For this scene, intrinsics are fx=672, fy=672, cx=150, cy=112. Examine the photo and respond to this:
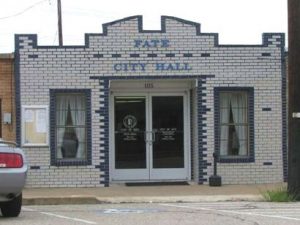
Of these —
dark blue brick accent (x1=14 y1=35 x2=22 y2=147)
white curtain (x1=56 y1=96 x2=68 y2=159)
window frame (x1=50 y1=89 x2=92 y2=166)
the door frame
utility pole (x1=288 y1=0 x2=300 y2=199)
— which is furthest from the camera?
the door frame

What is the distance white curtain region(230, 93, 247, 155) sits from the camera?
17016 millimetres

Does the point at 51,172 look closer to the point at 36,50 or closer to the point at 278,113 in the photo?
the point at 36,50

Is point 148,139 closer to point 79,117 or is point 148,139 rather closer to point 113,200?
point 79,117

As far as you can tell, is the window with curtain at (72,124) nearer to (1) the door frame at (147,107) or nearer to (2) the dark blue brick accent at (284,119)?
(1) the door frame at (147,107)

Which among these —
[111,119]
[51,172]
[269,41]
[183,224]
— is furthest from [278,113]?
[183,224]

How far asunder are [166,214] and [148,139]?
18.5 ft

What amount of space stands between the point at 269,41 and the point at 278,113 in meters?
1.81

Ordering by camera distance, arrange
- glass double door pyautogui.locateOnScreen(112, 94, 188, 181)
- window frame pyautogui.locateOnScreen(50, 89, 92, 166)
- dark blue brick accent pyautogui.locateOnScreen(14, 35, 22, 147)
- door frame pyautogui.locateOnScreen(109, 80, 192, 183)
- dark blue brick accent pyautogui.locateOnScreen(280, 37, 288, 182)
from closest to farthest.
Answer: dark blue brick accent pyautogui.locateOnScreen(14, 35, 22, 147)
window frame pyautogui.locateOnScreen(50, 89, 92, 166)
dark blue brick accent pyautogui.locateOnScreen(280, 37, 288, 182)
door frame pyautogui.locateOnScreen(109, 80, 192, 183)
glass double door pyautogui.locateOnScreen(112, 94, 188, 181)

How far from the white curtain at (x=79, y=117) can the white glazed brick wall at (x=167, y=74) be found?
398 millimetres

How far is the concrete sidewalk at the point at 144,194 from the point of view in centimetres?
1389

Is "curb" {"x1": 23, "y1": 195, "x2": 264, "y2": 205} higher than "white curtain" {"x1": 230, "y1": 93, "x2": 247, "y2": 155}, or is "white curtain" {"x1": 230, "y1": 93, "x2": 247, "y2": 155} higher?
"white curtain" {"x1": 230, "y1": 93, "x2": 247, "y2": 155}

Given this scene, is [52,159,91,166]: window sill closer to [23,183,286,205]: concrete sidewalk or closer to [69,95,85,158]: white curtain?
[69,95,85,158]: white curtain

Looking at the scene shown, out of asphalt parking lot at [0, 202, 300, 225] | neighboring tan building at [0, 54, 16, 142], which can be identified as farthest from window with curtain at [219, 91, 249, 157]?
neighboring tan building at [0, 54, 16, 142]

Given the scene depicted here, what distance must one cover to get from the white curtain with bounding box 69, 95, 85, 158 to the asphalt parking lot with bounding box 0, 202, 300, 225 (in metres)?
3.36
